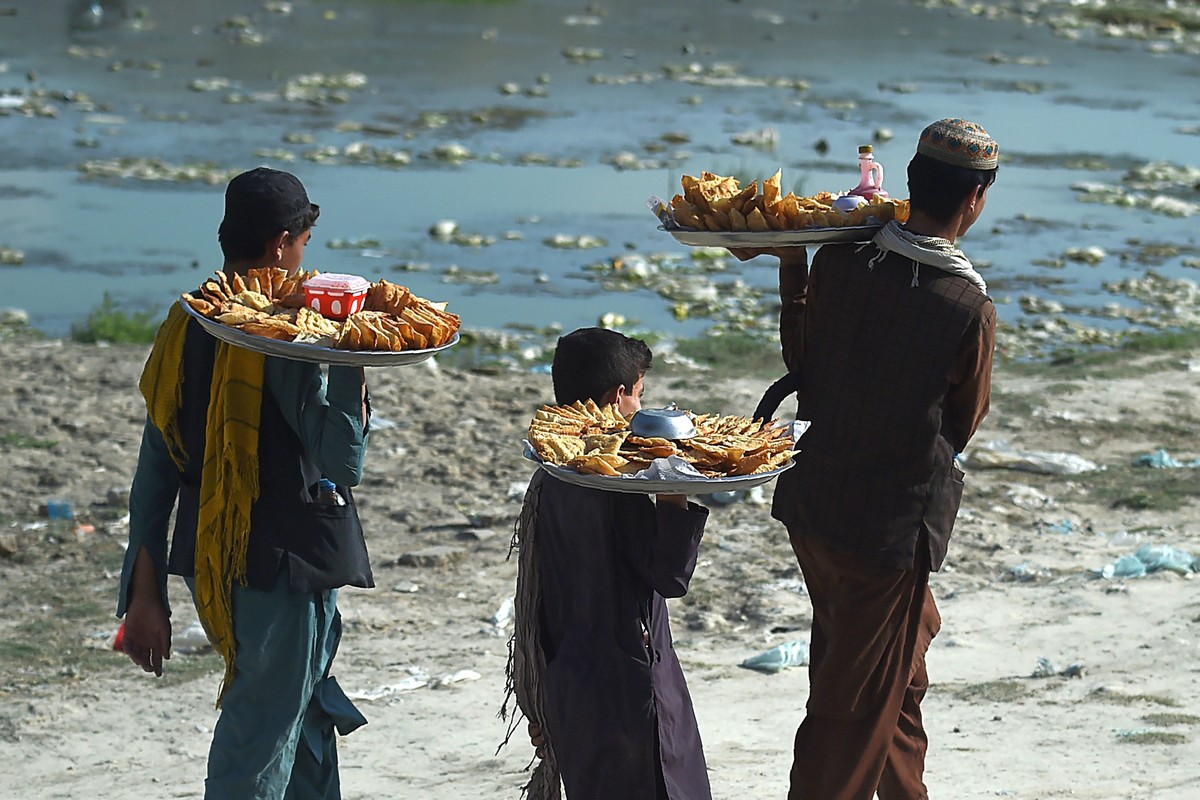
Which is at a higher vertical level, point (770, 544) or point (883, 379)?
point (883, 379)

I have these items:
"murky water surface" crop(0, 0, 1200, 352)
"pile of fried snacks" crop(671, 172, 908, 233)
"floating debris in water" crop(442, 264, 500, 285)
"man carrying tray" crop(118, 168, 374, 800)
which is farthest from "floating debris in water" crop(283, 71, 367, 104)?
"man carrying tray" crop(118, 168, 374, 800)

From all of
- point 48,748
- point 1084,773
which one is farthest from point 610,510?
point 48,748

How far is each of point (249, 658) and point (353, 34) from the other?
2007 cm

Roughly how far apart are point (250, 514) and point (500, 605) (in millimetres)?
2700

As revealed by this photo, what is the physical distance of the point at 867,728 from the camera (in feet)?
11.8

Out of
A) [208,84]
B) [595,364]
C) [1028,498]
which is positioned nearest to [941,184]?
[595,364]

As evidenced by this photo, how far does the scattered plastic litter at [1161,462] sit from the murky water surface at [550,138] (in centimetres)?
284

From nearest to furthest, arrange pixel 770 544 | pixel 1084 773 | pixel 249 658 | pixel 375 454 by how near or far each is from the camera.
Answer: pixel 249 658, pixel 1084 773, pixel 770 544, pixel 375 454

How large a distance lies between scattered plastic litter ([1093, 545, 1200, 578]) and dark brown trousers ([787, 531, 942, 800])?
2.73 m

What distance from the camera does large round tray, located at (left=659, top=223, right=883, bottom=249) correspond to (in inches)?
136

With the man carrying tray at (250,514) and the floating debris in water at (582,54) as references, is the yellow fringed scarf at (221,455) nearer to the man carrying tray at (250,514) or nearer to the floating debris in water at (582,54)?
the man carrying tray at (250,514)

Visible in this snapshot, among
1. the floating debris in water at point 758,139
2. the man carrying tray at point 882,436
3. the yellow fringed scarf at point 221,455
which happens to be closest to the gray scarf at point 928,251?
the man carrying tray at point 882,436

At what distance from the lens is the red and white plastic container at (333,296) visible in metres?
3.11

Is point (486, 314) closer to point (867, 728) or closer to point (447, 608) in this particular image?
point (447, 608)
